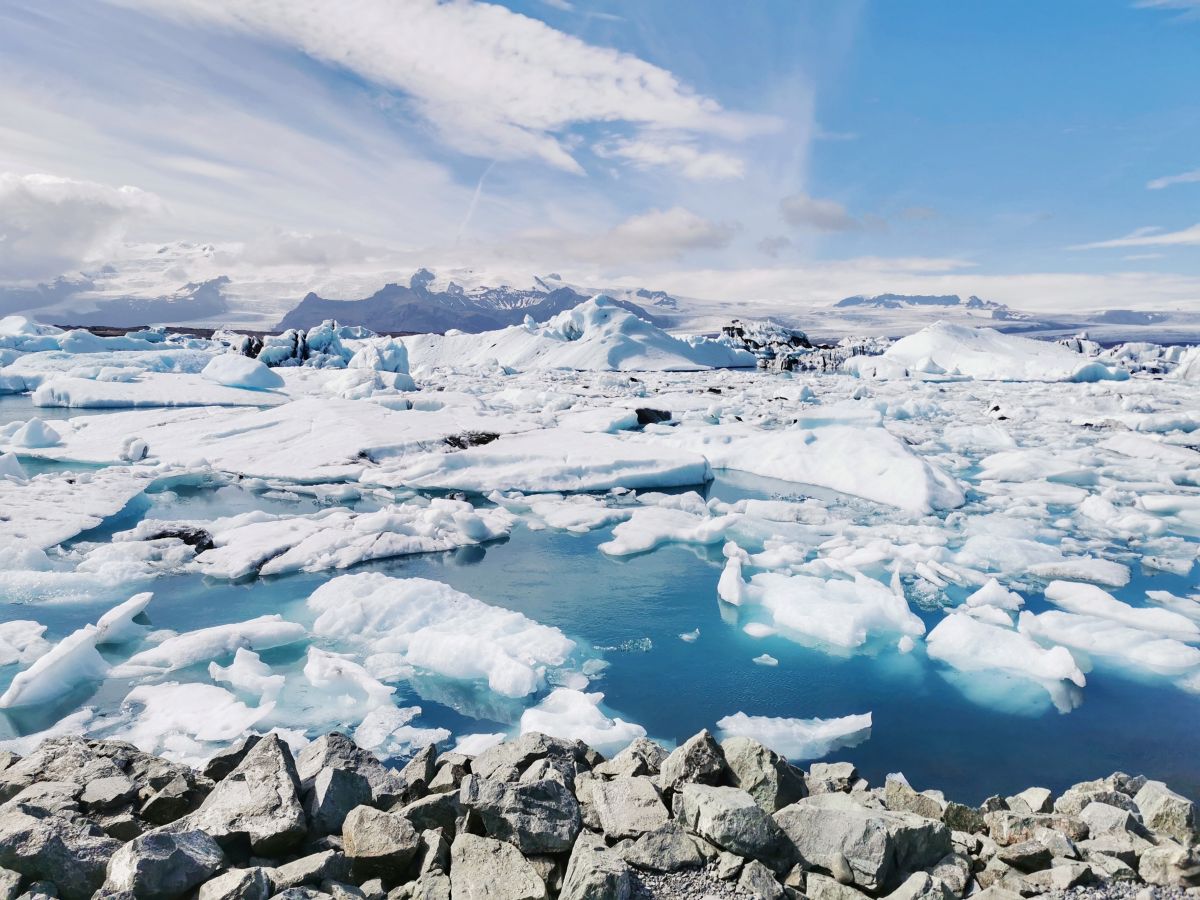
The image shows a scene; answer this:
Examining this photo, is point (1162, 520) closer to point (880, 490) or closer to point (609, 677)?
Result: point (880, 490)

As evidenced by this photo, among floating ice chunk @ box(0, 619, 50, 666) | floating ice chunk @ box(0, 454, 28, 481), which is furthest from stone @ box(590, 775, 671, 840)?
floating ice chunk @ box(0, 454, 28, 481)

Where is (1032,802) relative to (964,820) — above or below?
below

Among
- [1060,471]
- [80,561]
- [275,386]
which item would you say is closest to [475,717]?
[80,561]

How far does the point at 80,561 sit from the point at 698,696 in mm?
7279

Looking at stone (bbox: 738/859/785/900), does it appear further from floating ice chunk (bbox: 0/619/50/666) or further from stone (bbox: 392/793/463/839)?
floating ice chunk (bbox: 0/619/50/666)

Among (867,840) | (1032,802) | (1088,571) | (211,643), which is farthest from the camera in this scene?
(1088,571)

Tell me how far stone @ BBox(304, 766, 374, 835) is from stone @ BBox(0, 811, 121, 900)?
709 mm

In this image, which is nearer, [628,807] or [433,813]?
[628,807]

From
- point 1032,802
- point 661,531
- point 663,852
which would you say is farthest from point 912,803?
point 661,531

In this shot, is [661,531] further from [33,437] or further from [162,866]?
[33,437]

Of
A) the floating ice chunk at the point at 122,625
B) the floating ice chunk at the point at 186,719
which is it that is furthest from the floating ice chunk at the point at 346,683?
the floating ice chunk at the point at 122,625

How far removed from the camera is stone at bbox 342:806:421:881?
272 centimetres

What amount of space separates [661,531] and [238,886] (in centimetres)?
752

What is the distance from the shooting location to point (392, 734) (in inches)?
189
